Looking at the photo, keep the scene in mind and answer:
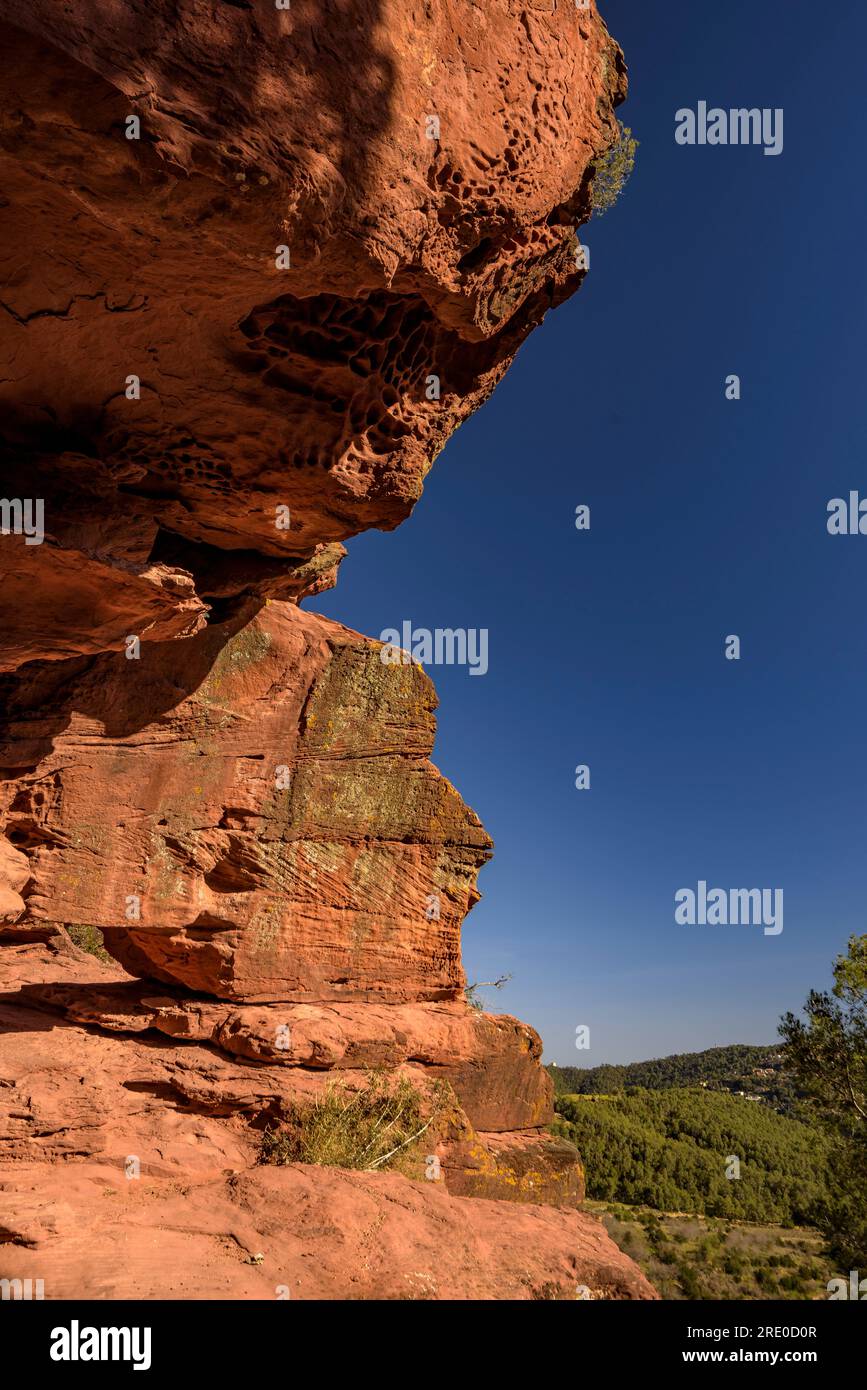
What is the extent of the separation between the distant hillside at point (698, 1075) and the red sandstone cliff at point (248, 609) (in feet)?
218

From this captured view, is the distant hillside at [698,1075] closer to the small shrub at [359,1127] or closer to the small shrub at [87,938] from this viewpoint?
the small shrub at [87,938]

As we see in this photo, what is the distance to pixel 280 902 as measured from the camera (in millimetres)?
10789

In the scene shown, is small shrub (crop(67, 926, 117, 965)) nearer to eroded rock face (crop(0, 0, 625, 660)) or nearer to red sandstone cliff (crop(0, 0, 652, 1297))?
red sandstone cliff (crop(0, 0, 652, 1297))

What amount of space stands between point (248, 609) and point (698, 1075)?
95.0 meters

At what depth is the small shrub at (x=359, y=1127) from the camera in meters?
8.09

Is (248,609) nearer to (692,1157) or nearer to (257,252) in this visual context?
(257,252)

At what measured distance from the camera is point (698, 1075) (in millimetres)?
84625

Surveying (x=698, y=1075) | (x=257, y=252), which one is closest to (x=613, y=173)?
(x=257, y=252)

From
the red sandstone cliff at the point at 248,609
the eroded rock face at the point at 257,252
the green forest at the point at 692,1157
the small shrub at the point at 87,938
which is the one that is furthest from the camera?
the green forest at the point at 692,1157

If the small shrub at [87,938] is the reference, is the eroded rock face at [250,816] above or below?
above

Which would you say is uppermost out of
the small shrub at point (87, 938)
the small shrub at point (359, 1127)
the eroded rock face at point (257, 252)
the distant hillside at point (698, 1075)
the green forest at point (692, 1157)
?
the eroded rock face at point (257, 252)

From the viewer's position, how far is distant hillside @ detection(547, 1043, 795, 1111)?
2734 inches

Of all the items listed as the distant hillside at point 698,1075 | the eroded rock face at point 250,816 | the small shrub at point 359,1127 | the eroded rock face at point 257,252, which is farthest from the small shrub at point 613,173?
the distant hillside at point 698,1075
